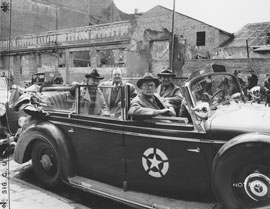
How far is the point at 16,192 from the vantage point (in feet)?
15.1

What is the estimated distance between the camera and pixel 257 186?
2.84m

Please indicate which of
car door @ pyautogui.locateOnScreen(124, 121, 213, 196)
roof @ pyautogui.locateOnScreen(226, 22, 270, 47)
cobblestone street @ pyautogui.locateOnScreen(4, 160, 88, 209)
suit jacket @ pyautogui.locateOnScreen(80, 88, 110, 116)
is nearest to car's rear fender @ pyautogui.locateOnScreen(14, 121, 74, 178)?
cobblestone street @ pyautogui.locateOnScreen(4, 160, 88, 209)

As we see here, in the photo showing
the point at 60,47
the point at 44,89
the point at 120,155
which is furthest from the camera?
the point at 60,47

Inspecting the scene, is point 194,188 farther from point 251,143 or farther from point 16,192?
point 16,192

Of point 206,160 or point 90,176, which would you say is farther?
point 90,176

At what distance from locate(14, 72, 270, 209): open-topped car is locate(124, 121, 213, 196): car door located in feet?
0.03

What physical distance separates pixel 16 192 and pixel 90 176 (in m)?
1.22

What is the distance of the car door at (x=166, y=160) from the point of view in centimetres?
324

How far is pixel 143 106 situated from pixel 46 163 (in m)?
1.89

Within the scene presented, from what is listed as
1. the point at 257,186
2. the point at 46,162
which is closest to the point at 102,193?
the point at 46,162

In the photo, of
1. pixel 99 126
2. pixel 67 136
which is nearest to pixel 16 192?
pixel 67 136

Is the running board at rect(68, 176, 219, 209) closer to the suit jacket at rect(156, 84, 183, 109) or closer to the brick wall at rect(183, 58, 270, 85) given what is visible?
the suit jacket at rect(156, 84, 183, 109)

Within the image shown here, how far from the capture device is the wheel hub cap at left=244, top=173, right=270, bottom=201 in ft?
9.21

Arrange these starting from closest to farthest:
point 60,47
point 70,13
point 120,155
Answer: point 120,155 → point 60,47 → point 70,13
